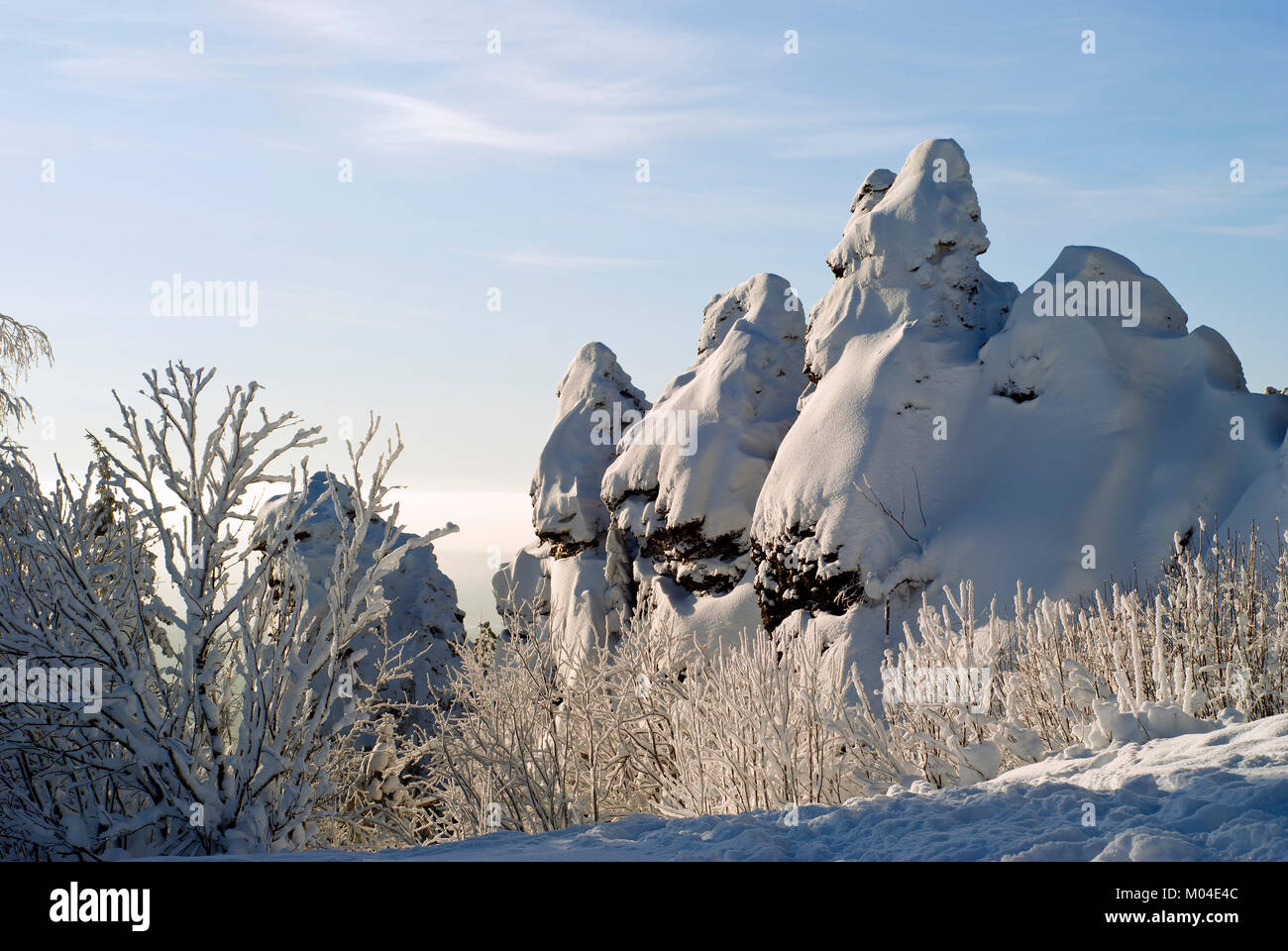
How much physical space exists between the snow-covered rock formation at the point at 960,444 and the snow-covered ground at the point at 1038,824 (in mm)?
7539

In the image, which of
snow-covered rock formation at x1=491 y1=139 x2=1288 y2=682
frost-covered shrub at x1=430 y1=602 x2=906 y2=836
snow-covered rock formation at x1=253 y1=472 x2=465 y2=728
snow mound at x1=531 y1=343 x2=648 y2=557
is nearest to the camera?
frost-covered shrub at x1=430 y1=602 x2=906 y2=836

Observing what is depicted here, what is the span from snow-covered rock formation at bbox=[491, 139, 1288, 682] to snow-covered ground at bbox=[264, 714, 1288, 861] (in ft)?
24.7

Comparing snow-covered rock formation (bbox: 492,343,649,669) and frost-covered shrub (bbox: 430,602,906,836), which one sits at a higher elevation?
snow-covered rock formation (bbox: 492,343,649,669)

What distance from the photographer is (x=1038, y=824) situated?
13.2 ft

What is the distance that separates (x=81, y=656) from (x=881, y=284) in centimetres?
1316

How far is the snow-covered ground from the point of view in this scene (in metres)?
3.62

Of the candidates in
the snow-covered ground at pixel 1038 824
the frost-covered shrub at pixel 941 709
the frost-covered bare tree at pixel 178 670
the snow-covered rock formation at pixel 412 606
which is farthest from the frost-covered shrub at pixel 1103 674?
the snow-covered rock formation at pixel 412 606

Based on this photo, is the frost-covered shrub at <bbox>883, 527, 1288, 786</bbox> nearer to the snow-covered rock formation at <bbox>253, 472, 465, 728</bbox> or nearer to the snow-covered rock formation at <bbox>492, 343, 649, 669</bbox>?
the snow-covered rock formation at <bbox>253, 472, 465, 728</bbox>

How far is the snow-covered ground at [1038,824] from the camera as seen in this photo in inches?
142

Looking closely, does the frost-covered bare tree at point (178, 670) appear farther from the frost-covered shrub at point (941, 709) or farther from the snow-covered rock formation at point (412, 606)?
the snow-covered rock formation at point (412, 606)

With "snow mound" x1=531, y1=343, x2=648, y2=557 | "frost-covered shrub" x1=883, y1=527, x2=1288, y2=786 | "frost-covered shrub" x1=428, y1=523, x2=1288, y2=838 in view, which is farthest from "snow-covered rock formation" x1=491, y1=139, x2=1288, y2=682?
"frost-covered shrub" x1=428, y1=523, x2=1288, y2=838

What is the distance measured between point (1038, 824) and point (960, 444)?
1108 centimetres

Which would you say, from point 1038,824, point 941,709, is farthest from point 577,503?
point 1038,824

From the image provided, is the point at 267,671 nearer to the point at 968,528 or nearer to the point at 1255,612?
the point at 1255,612
